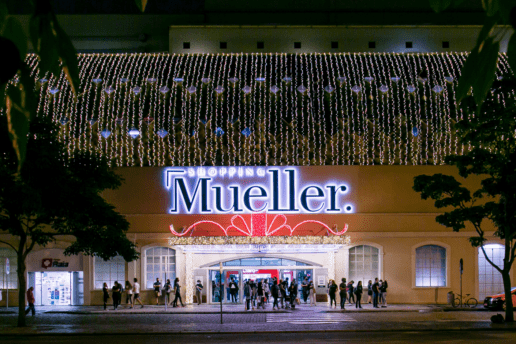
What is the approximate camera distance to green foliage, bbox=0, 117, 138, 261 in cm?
2277

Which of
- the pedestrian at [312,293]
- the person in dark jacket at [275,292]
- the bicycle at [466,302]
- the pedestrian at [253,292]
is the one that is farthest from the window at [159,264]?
the bicycle at [466,302]

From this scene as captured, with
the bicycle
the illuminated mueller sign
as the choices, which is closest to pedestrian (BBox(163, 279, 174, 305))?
the illuminated mueller sign

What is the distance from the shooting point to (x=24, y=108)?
2.03 metres

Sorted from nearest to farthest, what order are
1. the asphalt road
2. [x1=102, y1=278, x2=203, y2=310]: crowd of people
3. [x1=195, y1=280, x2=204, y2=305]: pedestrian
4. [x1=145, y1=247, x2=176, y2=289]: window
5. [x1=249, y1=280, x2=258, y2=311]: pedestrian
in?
the asphalt road → [x1=249, y1=280, x2=258, y2=311]: pedestrian → [x1=102, y1=278, x2=203, y2=310]: crowd of people → [x1=195, y1=280, x2=204, y2=305]: pedestrian → [x1=145, y1=247, x2=176, y2=289]: window

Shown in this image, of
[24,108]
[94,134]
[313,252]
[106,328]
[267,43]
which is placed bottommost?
[106,328]

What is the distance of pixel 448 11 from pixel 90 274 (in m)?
31.0

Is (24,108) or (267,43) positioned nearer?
(24,108)

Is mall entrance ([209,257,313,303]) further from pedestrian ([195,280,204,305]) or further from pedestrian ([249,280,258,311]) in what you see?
pedestrian ([249,280,258,311])

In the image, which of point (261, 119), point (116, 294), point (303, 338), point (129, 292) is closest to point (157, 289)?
point (129, 292)

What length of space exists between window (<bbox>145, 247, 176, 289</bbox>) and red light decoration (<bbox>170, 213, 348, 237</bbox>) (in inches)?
61.4

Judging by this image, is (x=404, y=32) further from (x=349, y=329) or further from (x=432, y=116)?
(x=349, y=329)

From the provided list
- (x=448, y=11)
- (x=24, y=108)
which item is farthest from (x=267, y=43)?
(x=24, y=108)

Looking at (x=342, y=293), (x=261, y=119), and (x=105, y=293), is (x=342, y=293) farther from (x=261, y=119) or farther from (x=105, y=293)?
(x=105, y=293)

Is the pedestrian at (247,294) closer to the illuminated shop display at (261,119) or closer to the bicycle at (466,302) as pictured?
the illuminated shop display at (261,119)
